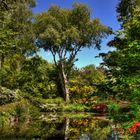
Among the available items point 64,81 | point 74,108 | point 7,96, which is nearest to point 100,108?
point 74,108

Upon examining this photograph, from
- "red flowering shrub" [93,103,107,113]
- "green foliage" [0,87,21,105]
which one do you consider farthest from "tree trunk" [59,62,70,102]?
"green foliage" [0,87,21,105]

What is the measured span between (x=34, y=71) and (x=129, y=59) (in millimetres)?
30883

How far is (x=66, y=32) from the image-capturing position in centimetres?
5106

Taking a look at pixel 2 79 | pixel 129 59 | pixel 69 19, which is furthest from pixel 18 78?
pixel 129 59

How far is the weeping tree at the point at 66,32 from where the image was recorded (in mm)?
50969

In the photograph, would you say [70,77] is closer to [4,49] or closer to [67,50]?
[67,50]

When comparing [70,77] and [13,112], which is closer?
[13,112]

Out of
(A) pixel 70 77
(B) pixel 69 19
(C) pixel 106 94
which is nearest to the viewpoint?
(C) pixel 106 94

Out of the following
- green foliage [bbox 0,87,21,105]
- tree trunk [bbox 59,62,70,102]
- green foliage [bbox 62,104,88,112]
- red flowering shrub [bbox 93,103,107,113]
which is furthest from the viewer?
tree trunk [bbox 59,62,70,102]

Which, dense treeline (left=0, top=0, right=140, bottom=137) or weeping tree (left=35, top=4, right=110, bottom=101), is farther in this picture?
weeping tree (left=35, top=4, right=110, bottom=101)

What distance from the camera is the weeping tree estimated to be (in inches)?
2007

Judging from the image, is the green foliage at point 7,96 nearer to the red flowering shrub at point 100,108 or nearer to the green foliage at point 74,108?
the red flowering shrub at point 100,108

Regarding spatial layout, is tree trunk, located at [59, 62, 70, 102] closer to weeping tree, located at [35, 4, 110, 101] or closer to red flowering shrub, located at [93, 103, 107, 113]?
weeping tree, located at [35, 4, 110, 101]

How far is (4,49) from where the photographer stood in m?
22.3
